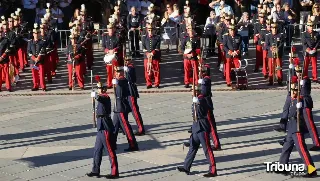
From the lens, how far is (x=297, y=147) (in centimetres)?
1981

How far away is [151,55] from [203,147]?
9119 mm

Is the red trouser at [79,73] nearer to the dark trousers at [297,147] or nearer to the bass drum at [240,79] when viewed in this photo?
the bass drum at [240,79]

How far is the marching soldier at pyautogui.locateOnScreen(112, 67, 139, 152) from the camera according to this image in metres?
22.0

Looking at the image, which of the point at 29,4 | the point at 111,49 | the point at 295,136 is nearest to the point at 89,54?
the point at 111,49

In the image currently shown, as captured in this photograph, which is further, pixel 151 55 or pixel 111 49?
pixel 111 49

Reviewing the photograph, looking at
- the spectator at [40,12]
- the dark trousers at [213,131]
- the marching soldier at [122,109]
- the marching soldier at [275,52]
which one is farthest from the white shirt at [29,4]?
the dark trousers at [213,131]

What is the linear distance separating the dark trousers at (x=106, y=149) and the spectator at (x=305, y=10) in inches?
596

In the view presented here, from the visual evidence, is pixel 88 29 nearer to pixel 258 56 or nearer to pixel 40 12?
pixel 40 12

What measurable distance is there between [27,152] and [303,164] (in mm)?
6503

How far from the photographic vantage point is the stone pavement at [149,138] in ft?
67.6

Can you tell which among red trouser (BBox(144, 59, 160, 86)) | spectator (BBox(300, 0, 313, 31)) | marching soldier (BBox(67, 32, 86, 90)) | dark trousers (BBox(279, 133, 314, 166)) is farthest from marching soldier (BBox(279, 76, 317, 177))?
spectator (BBox(300, 0, 313, 31))

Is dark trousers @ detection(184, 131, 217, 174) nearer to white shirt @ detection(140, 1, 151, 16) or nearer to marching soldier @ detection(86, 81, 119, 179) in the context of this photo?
marching soldier @ detection(86, 81, 119, 179)

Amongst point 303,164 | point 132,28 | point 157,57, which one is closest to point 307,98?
point 303,164

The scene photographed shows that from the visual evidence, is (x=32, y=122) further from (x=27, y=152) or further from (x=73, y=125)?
(x=27, y=152)
